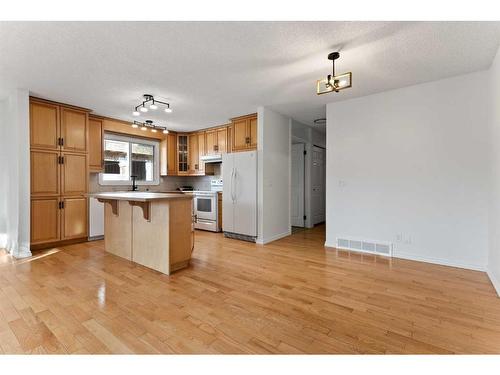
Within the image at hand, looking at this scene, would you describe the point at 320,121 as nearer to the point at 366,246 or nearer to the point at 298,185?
the point at 298,185

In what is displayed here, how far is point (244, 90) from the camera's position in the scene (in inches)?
140

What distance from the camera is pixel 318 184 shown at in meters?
6.20

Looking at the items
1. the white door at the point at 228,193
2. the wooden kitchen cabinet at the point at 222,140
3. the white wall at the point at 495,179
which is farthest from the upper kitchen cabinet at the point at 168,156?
the white wall at the point at 495,179

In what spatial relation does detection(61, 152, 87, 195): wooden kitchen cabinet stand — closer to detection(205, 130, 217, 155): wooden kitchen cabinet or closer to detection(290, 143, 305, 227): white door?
detection(205, 130, 217, 155): wooden kitchen cabinet

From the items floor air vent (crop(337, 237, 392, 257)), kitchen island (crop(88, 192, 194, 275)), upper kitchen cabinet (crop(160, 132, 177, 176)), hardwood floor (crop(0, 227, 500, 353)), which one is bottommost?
hardwood floor (crop(0, 227, 500, 353))

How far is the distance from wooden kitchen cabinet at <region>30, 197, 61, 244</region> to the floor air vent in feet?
15.8

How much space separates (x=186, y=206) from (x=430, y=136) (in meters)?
3.46

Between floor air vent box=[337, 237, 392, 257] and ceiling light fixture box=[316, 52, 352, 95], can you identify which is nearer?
ceiling light fixture box=[316, 52, 352, 95]

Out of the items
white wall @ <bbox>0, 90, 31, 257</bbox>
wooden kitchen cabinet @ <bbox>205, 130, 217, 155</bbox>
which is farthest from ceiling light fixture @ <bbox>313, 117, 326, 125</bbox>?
white wall @ <bbox>0, 90, 31, 257</bbox>

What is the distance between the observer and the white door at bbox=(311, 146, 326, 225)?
5.97 m

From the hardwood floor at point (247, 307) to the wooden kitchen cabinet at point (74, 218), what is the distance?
868 millimetres

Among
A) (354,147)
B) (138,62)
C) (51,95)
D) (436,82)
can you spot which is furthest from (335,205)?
(51,95)

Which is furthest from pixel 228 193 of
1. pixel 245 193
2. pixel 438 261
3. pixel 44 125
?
pixel 438 261
